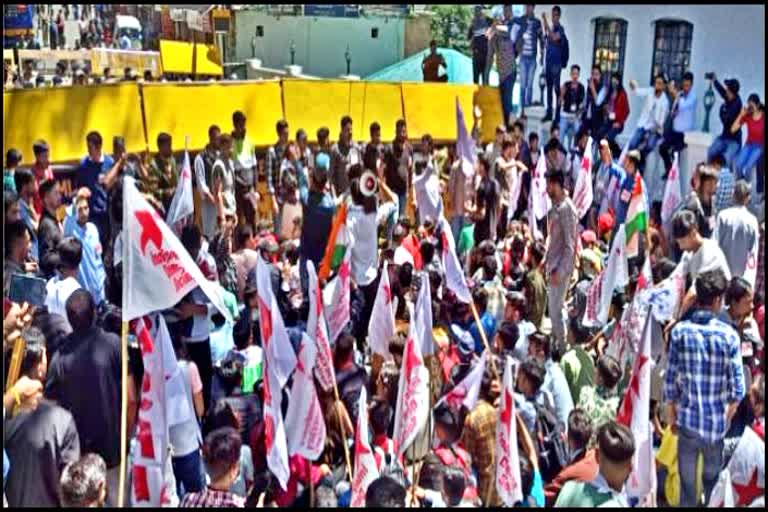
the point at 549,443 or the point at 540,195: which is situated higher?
the point at 540,195

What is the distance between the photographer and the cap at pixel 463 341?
22.9ft

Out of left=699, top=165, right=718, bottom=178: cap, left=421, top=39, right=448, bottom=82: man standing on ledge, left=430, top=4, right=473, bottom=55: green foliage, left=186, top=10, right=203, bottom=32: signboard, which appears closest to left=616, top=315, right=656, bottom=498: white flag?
left=699, top=165, right=718, bottom=178: cap

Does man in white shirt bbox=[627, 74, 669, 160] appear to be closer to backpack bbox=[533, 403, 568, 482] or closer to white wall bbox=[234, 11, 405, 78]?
backpack bbox=[533, 403, 568, 482]

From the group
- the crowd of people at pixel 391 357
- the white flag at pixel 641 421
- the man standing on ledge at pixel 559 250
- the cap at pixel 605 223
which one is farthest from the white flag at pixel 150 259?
the cap at pixel 605 223

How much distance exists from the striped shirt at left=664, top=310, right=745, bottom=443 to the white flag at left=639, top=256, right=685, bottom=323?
113 centimetres

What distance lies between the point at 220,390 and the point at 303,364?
959 mm

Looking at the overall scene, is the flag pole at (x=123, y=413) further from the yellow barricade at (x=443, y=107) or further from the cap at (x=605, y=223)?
the yellow barricade at (x=443, y=107)

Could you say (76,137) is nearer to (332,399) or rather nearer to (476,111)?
(476,111)

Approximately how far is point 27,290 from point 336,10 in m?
25.3

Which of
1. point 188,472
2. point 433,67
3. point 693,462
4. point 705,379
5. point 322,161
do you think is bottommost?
point 188,472

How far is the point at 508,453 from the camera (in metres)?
5.09

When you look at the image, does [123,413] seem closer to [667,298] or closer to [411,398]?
[411,398]

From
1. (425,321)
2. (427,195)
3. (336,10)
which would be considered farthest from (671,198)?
(336,10)

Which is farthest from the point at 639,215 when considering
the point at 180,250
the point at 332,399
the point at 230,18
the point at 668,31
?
the point at 230,18
